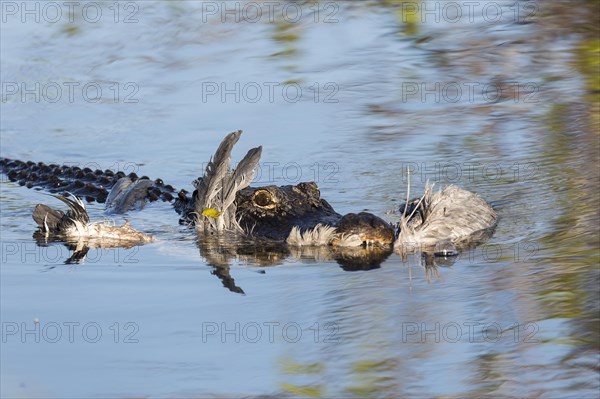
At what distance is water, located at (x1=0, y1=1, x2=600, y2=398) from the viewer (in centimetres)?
449

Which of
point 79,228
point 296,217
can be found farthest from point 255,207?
point 79,228

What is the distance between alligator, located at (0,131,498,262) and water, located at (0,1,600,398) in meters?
0.17

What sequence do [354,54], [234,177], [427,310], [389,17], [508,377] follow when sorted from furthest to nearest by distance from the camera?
[389,17]
[354,54]
[234,177]
[427,310]
[508,377]

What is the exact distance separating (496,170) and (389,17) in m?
4.41

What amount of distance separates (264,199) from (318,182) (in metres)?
1.27

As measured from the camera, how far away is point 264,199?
678cm

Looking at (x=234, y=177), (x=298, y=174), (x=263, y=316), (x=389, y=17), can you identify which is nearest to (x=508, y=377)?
(x=263, y=316)

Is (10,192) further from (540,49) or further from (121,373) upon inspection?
(540,49)

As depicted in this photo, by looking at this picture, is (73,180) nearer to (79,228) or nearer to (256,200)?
(79,228)

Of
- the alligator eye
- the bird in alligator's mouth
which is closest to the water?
the bird in alligator's mouth

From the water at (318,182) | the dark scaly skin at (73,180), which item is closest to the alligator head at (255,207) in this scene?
the water at (318,182)

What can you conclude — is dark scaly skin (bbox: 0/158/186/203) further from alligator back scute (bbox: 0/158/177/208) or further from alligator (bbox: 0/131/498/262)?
alligator (bbox: 0/131/498/262)

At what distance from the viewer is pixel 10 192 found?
332 inches

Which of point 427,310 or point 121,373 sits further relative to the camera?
point 427,310
